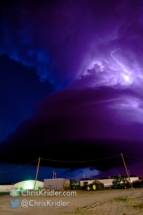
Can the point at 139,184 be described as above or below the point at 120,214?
above

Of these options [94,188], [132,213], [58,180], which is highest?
[58,180]

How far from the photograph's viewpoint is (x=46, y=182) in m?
37.3

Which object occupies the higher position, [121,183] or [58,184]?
[58,184]

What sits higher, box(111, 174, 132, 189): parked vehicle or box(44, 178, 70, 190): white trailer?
box(44, 178, 70, 190): white trailer

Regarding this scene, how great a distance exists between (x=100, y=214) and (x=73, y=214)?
1053mm

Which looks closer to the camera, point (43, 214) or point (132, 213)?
point (132, 213)

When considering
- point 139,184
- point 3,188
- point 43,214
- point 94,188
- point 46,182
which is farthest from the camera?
point 3,188

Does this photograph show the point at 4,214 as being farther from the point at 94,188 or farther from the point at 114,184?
the point at 114,184

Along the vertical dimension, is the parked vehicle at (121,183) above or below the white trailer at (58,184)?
below

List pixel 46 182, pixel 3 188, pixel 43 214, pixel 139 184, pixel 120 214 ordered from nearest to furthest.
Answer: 1. pixel 120 214
2. pixel 43 214
3. pixel 139 184
4. pixel 46 182
5. pixel 3 188

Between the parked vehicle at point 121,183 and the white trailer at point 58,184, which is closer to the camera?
the parked vehicle at point 121,183

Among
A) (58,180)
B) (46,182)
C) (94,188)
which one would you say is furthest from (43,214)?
(46,182)

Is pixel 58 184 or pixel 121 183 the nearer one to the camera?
pixel 121 183

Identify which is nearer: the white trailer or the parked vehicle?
the parked vehicle
